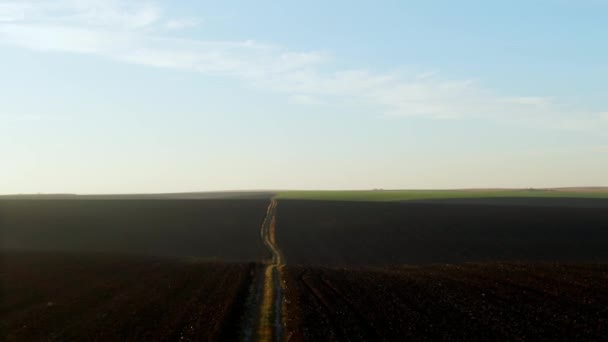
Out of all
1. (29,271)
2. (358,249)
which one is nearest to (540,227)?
(358,249)

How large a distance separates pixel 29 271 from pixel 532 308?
30.0m

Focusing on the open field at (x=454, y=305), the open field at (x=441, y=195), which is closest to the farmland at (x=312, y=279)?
the open field at (x=454, y=305)

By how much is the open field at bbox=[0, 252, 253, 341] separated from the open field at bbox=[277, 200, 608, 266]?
12.1 m

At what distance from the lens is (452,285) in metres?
27.7

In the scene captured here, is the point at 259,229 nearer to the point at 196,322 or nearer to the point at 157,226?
the point at 157,226

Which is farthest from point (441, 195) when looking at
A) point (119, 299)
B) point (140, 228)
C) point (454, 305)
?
point (119, 299)

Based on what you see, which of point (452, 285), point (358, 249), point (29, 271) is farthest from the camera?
point (358, 249)

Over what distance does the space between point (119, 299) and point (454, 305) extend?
49.7ft

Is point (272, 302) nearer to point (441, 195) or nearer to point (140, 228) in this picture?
point (140, 228)

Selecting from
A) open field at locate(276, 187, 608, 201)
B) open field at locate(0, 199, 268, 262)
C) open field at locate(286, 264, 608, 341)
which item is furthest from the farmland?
open field at locate(276, 187, 608, 201)

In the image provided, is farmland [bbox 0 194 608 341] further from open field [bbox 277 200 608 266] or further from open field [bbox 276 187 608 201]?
open field [bbox 276 187 608 201]

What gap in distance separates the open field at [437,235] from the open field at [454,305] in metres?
12.1

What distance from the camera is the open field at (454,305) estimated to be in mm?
18297

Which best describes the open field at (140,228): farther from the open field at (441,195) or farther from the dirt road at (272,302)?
the open field at (441,195)
